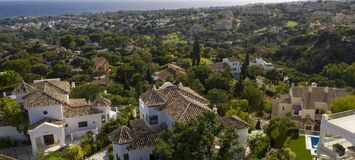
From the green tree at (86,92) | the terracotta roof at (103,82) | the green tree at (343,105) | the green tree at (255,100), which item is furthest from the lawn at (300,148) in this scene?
the terracotta roof at (103,82)

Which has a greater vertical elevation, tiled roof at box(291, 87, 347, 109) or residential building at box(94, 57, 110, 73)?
tiled roof at box(291, 87, 347, 109)

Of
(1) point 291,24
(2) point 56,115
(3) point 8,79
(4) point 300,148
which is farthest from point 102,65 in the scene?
(1) point 291,24

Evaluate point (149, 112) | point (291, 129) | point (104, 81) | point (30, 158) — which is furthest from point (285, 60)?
point (30, 158)

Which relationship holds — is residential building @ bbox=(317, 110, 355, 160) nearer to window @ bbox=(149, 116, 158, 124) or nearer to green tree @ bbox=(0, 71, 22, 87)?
window @ bbox=(149, 116, 158, 124)

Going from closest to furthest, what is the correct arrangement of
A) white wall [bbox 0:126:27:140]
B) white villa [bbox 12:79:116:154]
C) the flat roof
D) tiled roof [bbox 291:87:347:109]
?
the flat roof, white villa [bbox 12:79:116:154], white wall [bbox 0:126:27:140], tiled roof [bbox 291:87:347:109]

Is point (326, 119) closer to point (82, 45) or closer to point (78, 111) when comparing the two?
point (78, 111)

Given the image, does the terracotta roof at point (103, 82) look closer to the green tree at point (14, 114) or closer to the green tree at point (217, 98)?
the green tree at point (217, 98)

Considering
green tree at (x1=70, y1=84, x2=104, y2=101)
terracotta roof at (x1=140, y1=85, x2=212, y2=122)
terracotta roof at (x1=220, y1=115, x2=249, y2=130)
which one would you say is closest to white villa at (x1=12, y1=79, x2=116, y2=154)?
terracotta roof at (x1=140, y1=85, x2=212, y2=122)
